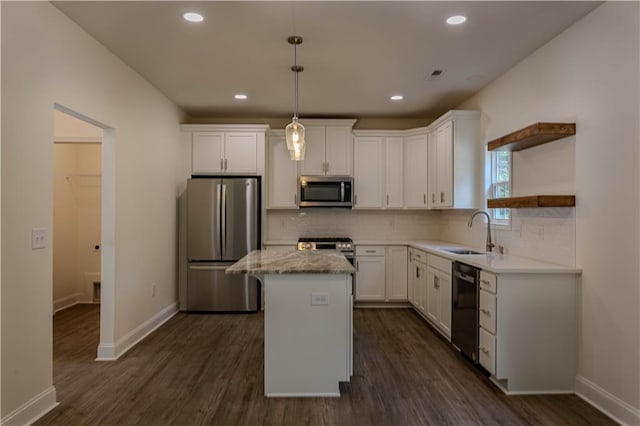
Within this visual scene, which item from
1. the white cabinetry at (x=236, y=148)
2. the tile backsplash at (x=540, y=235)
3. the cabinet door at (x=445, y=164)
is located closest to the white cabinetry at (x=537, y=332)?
the tile backsplash at (x=540, y=235)

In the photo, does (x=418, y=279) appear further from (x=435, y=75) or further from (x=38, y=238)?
(x=38, y=238)

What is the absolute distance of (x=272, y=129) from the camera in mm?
5352

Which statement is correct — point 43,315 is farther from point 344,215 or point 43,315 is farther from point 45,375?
point 344,215

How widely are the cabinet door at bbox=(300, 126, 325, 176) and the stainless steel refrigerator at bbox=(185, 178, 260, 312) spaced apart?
89 cm

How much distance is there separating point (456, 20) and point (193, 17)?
1.92 m

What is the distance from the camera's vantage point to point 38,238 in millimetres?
2391

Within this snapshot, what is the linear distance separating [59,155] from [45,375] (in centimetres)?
351

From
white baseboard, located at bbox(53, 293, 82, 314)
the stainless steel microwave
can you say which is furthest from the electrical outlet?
the stainless steel microwave

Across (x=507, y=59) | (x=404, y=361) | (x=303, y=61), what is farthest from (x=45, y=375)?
(x=507, y=59)

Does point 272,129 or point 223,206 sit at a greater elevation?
point 272,129

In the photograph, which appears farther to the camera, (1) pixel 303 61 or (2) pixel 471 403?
(1) pixel 303 61

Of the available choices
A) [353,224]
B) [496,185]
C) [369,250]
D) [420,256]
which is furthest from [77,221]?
[496,185]

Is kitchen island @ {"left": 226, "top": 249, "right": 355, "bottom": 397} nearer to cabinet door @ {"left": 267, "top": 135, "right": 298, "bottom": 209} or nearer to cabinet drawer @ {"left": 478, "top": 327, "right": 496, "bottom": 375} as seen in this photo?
cabinet drawer @ {"left": 478, "top": 327, "right": 496, "bottom": 375}

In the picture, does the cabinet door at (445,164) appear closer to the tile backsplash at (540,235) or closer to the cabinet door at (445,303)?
the tile backsplash at (540,235)
